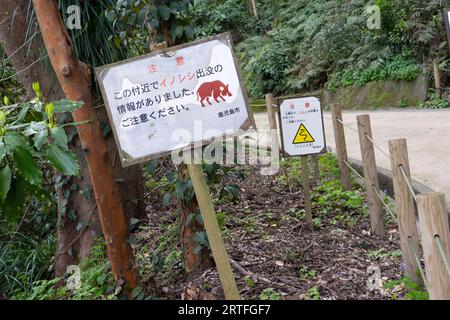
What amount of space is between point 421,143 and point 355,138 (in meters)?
1.60

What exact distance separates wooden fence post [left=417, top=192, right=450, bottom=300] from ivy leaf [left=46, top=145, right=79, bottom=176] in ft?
4.60

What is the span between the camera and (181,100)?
2.49 meters

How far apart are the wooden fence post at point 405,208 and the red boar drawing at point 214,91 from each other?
1.15m

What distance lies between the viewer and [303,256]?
3672 mm

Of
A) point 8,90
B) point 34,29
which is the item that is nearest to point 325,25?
point 8,90

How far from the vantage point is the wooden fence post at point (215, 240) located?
2531 millimetres

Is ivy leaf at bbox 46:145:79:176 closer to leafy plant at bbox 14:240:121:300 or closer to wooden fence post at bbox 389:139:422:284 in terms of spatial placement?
leafy plant at bbox 14:240:121:300

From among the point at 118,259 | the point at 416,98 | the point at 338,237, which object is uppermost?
the point at 118,259

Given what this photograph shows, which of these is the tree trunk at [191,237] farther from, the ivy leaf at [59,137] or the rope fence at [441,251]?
the rope fence at [441,251]

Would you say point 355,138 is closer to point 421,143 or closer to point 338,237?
point 421,143

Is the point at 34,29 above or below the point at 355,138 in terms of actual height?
above

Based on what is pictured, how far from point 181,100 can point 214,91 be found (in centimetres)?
17

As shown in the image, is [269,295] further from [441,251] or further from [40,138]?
[40,138]

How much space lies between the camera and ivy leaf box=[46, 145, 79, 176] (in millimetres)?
2061
